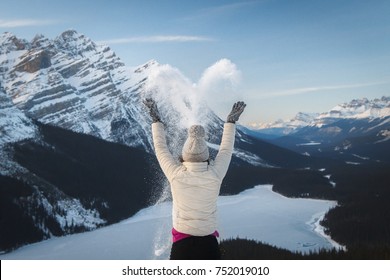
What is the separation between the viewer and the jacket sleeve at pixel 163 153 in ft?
24.0

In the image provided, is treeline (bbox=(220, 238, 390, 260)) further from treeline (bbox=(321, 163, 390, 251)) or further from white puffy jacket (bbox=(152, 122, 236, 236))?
white puffy jacket (bbox=(152, 122, 236, 236))

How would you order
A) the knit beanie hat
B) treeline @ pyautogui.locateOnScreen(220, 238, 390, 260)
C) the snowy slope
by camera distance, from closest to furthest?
the knit beanie hat, treeline @ pyautogui.locateOnScreen(220, 238, 390, 260), the snowy slope

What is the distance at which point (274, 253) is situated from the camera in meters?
69.1

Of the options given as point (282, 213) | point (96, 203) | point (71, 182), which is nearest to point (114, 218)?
point (96, 203)

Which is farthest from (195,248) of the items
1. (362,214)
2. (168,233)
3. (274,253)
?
(362,214)

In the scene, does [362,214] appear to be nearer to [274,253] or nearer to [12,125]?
[274,253]

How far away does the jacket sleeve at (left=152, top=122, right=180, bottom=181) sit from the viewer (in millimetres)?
7301

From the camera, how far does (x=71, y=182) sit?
12838 centimetres

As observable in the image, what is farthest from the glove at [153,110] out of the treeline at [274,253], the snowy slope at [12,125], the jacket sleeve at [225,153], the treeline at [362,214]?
the snowy slope at [12,125]

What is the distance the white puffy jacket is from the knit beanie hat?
93 millimetres

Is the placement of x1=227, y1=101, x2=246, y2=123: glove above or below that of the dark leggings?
above

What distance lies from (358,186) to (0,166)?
4418 inches

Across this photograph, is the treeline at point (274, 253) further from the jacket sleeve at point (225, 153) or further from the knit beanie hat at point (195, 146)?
the knit beanie hat at point (195, 146)

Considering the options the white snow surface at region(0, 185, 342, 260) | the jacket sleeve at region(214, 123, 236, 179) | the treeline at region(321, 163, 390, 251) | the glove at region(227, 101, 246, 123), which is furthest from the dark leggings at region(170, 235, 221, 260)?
the treeline at region(321, 163, 390, 251)
